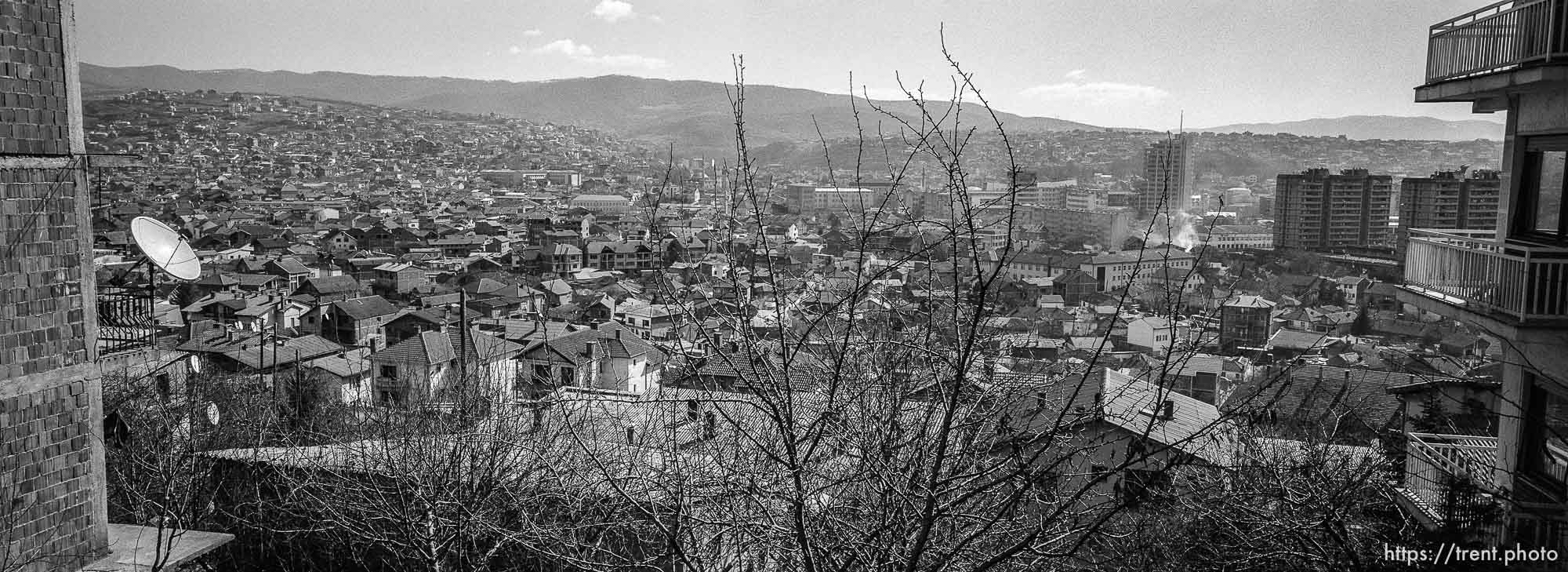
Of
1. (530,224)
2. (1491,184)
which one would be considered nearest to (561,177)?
(530,224)

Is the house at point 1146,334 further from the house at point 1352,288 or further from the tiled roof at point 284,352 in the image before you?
the tiled roof at point 284,352

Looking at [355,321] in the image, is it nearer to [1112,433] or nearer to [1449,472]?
[1112,433]

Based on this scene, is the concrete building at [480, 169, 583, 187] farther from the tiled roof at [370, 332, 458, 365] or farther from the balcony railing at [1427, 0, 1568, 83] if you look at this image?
the balcony railing at [1427, 0, 1568, 83]

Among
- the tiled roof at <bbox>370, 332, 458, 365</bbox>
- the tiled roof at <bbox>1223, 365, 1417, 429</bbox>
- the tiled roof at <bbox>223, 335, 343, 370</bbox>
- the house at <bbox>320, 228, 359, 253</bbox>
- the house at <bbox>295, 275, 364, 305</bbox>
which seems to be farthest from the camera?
the house at <bbox>320, 228, 359, 253</bbox>

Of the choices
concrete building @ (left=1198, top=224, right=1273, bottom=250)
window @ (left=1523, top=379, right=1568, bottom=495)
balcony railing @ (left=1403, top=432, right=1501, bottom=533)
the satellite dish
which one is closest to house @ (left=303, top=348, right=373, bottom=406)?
the satellite dish

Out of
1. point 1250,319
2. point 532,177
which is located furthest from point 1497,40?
point 532,177

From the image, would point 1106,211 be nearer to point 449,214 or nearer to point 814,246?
point 814,246
